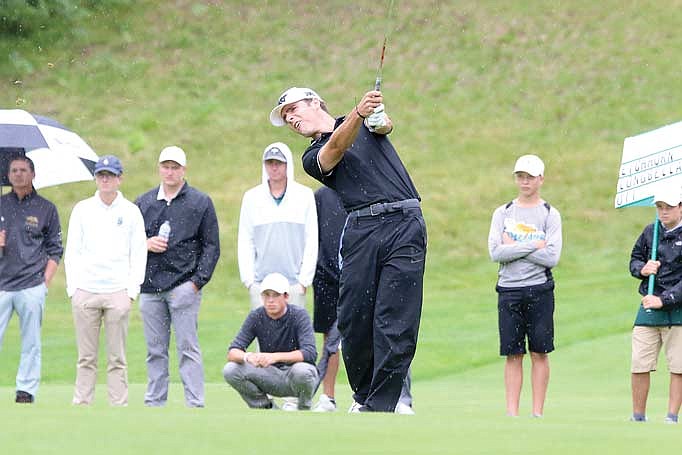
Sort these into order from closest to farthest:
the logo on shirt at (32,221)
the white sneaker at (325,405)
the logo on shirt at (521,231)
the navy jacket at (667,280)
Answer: the navy jacket at (667,280) → the logo on shirt at (521,231) → the white sneaker at (325,405) → the logo on shirt at (32,221)

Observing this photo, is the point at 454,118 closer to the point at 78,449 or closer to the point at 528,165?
the point at 528,165

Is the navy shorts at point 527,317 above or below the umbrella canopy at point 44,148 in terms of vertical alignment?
below

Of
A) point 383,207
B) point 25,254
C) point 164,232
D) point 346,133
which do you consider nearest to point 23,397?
point 25,254

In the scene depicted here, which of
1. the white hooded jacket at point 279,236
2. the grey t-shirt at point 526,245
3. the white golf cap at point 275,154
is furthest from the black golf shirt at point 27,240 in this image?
the grey t-shirt at point 526,245

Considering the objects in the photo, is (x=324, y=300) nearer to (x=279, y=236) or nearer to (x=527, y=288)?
(x=279, y=236)

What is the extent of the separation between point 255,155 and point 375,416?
28143mm

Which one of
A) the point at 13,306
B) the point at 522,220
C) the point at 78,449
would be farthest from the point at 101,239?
the point at 78,449

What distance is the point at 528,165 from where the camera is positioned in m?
11.7

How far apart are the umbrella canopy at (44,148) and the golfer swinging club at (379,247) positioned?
455 centimetres

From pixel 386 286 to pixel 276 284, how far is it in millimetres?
3202

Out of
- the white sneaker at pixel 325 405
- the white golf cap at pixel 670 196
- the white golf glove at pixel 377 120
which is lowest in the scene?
the white sneaker at pixel 325 405

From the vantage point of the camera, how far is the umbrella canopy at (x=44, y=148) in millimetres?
12836

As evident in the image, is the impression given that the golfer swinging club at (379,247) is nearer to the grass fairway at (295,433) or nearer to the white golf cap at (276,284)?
the grass fairway at (295,433)

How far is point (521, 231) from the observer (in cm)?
1187
